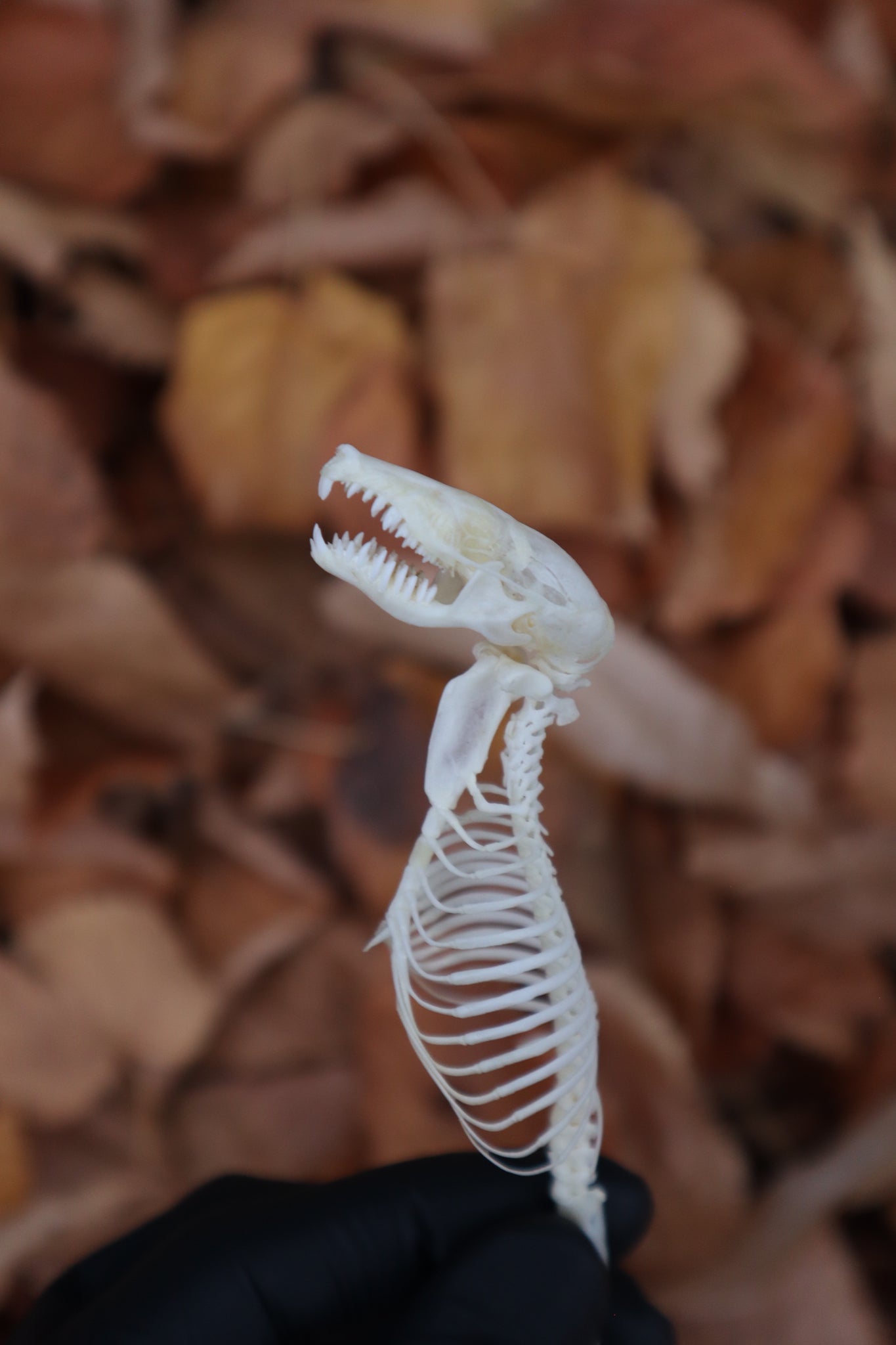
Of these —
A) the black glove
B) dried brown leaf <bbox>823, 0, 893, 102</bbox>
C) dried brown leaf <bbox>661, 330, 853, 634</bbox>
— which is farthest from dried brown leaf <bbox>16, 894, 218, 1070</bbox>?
dried brown leaf <bbox>823, 0, 893, 102</bbox>

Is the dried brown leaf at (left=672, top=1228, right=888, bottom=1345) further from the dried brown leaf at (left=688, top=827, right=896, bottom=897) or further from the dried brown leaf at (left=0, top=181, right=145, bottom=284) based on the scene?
the dried brown leaf at (left=0, top=181, right=145, bottom=284)

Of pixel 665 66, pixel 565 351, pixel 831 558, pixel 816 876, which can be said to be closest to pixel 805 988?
pixel 816 876

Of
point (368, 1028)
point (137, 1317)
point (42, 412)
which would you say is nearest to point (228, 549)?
point (42, 412)

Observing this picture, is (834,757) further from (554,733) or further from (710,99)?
(710,99)

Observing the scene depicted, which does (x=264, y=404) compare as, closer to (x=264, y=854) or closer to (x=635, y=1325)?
(x=264, y=854)

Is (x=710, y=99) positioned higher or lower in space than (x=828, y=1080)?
higher
